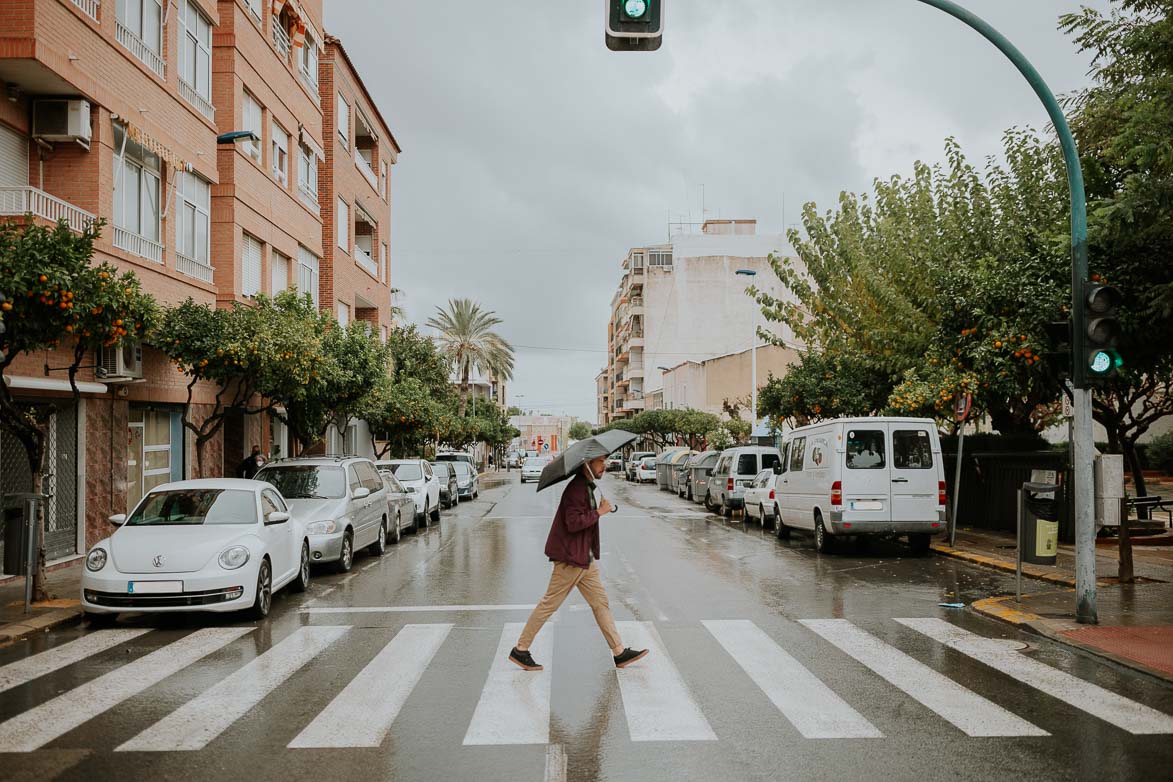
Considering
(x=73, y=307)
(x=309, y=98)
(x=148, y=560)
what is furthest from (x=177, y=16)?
(x=148, y=560)

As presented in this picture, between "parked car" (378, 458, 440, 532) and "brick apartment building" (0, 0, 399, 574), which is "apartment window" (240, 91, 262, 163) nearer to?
"brick apartment building" (0, 0, 399, 574)

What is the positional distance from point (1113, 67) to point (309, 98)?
2350 cm

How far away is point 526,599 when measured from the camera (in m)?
11.6

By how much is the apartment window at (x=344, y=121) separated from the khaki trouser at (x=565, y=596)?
28.7 metres

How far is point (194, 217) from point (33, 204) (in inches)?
250

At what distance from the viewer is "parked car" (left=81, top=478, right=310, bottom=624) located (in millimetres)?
9750

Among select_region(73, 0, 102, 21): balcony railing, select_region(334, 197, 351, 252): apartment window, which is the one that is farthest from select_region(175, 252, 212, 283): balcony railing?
select_region(334, 197, 351, 252): apartment window

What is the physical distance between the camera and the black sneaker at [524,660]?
7723 millimetres

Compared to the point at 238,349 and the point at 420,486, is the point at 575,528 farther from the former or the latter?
the point at 420,486

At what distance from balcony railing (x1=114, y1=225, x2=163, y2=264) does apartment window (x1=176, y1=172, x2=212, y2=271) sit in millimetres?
1319

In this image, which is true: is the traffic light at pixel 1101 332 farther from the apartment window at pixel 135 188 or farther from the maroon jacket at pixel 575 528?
the apartment window at pixel 135 188

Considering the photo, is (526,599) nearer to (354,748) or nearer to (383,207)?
(354,748)

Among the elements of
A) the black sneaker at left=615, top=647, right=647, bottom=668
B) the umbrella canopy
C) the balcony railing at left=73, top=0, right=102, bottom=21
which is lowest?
the black sneaker at left=615, top=647, right=647, bottom=668

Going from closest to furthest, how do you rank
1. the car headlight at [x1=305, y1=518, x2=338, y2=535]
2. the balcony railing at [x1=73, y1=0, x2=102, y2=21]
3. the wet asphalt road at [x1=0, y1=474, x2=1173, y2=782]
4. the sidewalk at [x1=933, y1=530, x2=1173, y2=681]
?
1. the wet asphalt road at [x1=0, y1=474, x2=1173, y2=782]
2. the sidewalk at [x1=933, y1=530, x2=1173, y2=681]
3. the car headlight at [x1=305, y1=518, x2=338, y2=535]
4. the balcony railing at [x1=73, y1=0, x2=102, y2=21]
